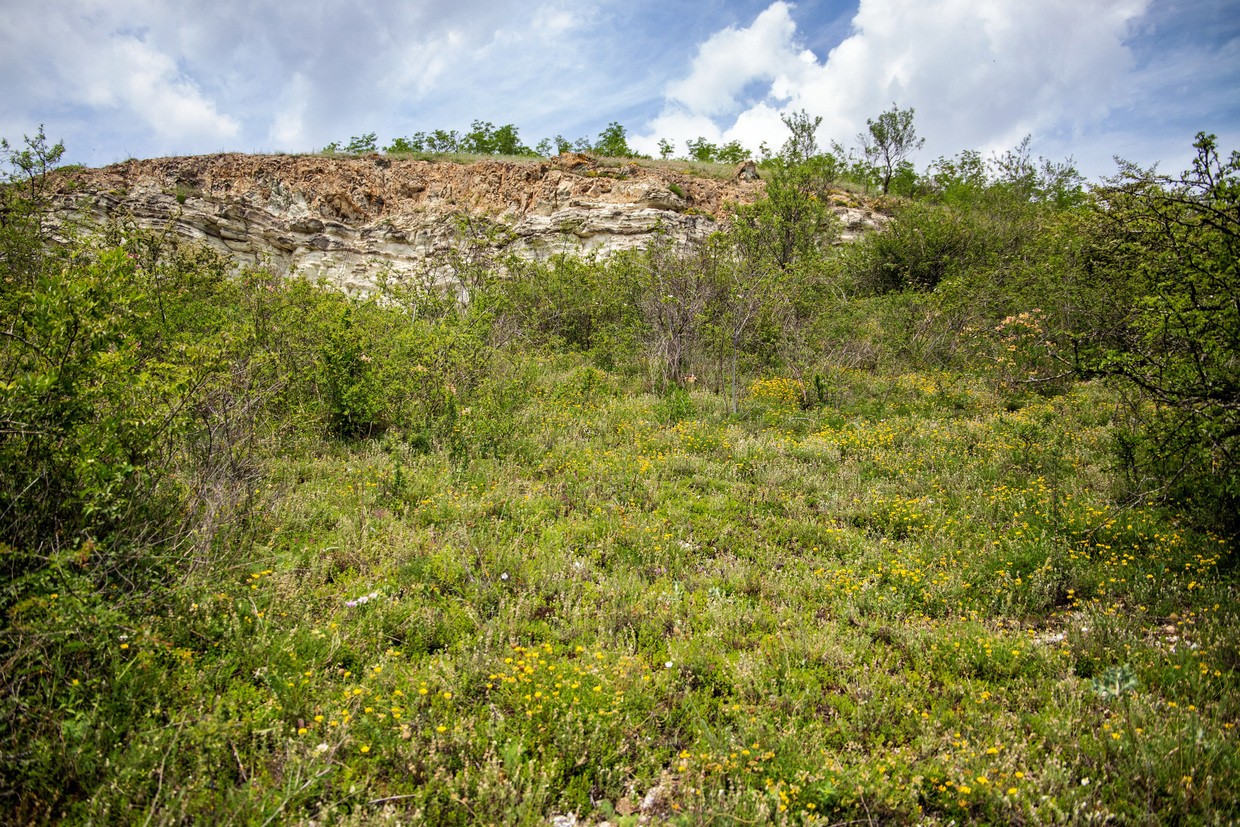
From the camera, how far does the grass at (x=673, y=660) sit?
2.55 meters

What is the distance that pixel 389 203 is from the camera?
93.8 feet

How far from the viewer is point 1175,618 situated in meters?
3.89

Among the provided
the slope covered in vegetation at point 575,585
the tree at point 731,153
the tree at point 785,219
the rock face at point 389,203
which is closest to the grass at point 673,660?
the slope covered in vegetation at point 575,585

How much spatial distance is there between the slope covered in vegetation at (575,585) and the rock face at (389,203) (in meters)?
18.2

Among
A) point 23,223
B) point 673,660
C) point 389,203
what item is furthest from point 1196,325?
point 389,203

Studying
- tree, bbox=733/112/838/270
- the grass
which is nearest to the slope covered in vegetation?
the grass

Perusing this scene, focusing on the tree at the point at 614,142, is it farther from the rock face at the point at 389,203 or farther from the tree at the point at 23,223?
the tree at the point at 23,223

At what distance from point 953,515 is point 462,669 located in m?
5.39

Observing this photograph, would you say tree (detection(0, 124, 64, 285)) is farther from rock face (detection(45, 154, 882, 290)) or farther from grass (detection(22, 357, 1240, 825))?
rock face (detection(45, 154, 882, 290))

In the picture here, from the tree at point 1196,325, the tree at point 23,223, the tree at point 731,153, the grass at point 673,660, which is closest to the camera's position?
the grass at point 673,660

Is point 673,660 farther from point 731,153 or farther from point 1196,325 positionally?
point 731,153

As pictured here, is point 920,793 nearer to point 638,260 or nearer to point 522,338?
point 522,338

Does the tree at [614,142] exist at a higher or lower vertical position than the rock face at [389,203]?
higher

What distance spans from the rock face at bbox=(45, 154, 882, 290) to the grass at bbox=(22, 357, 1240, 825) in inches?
791
